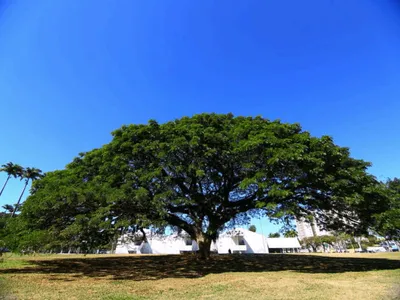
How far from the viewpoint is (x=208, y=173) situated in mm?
14203

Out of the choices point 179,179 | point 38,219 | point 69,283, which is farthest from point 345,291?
point 38,219

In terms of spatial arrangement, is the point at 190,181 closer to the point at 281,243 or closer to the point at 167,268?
the point at 167,268

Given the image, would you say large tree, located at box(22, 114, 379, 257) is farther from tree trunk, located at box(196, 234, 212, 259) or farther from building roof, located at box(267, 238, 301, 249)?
building roof, located at box(267, 238, 301, 249)

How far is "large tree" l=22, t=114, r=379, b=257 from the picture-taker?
38.4 ft

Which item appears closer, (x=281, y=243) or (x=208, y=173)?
(x=208, y=173)

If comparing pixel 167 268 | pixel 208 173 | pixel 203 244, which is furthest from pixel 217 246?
pixel 208 173

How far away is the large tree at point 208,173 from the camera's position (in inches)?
460

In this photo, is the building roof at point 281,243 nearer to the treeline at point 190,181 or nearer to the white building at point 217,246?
the white building at point 217,246

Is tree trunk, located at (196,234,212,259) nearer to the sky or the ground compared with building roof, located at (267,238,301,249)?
nearer to the ground

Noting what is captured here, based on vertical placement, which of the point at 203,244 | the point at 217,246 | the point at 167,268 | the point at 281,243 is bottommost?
the point at 167,268

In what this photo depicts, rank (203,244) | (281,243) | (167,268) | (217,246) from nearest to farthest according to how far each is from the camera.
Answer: (167,268), (203,244), (217,246), (281,243)

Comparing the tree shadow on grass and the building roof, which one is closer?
the tree shadow on grass

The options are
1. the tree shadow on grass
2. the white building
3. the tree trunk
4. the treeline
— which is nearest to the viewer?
the treeline

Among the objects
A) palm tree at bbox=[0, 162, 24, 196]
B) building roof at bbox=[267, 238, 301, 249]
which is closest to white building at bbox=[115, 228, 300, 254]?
building roof at bbox=[267, 238, 301, 249]
